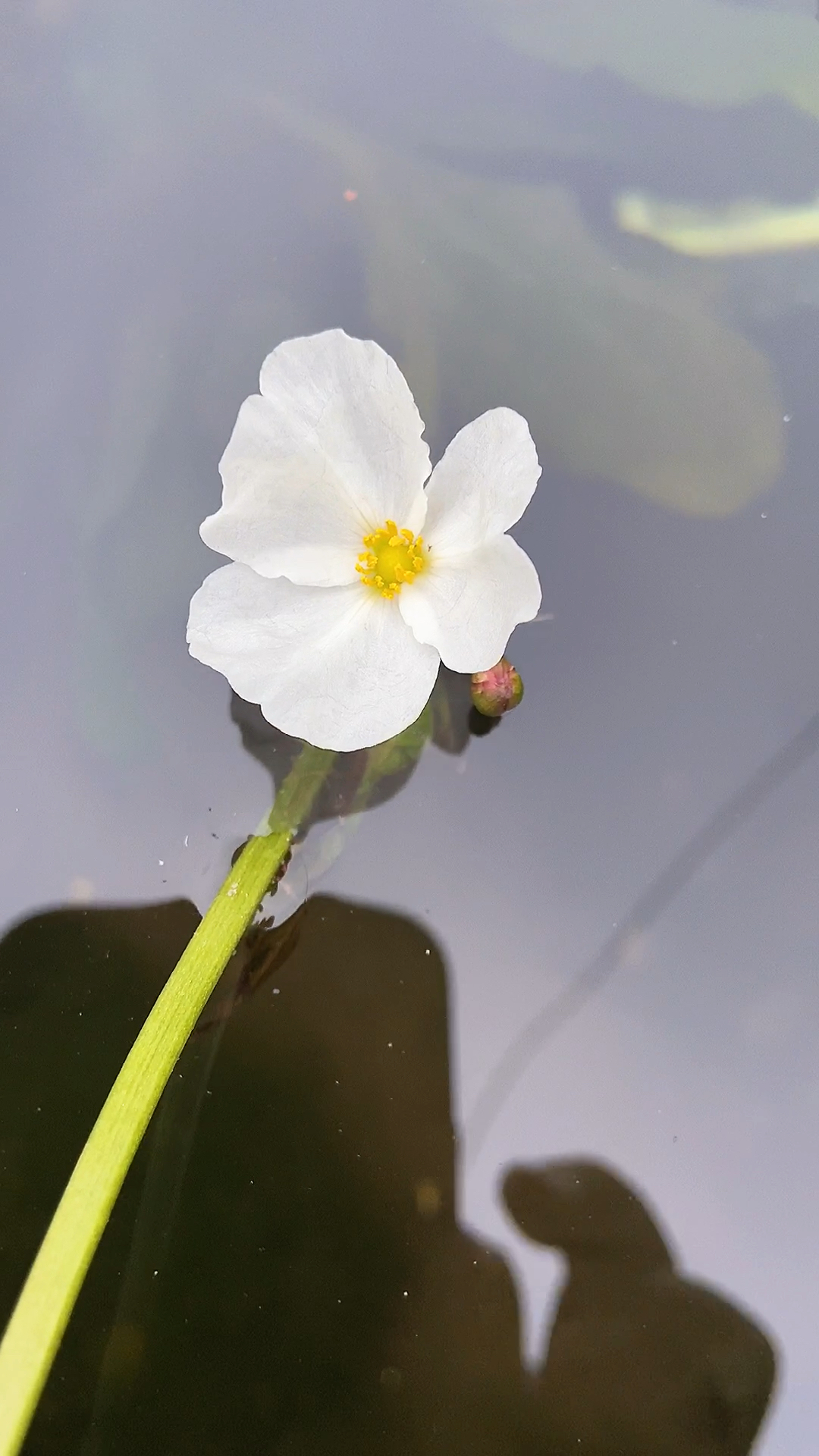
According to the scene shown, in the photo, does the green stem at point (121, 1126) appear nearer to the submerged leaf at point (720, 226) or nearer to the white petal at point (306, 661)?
the white petal at point (306, 661)

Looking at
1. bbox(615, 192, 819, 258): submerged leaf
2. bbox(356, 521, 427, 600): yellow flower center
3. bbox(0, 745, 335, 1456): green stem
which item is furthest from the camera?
bbox(615, 192, 819, 258): submerged leaf

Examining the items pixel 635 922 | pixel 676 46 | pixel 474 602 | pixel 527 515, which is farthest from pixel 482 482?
pixel 676 46

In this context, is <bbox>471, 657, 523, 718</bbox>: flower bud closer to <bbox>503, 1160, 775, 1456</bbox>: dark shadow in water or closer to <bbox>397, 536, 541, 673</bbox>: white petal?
<bbox>397, 536, 541, 673</bbox>: white petal

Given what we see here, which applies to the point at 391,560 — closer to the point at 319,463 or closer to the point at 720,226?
the point at 319,463

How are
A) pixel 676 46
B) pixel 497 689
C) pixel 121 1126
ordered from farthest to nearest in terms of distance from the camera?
pixel 676 46, pixel 497 689, pixel 121 1126

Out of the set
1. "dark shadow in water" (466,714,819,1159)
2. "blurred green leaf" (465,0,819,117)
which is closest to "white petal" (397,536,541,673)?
"dark shadow in water" (466,714,819,1159)

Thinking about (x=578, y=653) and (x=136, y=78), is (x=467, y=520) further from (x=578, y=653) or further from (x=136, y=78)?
(x=136, y=78)
